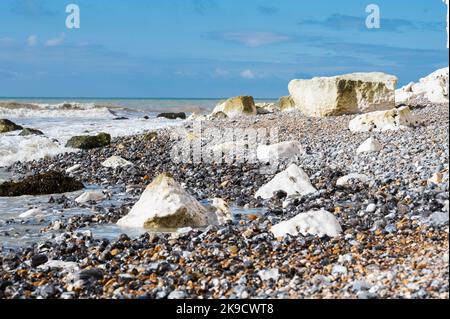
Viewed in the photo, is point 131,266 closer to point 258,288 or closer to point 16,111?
point 258,288

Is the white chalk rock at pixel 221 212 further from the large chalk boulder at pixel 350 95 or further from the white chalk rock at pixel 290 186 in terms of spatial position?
the large chalk boulder at pixel 350 95

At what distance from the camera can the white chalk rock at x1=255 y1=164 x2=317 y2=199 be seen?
379 inches

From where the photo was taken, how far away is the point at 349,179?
396 inches

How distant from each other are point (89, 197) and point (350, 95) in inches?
418

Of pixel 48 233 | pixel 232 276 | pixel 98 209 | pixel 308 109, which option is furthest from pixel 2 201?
pixel 308 109

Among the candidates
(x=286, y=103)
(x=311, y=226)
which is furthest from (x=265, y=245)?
(x=286, y=103)

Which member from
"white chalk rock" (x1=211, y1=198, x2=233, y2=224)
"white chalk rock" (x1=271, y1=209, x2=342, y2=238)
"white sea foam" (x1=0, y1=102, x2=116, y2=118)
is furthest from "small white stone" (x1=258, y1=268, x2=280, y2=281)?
"white sea foam" (x1=0, y1=102, x2=116, y2=118)

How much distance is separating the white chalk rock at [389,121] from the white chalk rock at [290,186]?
485 centimetres

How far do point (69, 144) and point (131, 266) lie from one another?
39.6 feet

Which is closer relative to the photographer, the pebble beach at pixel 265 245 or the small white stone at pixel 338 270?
the pebble beach at pixel 265 245

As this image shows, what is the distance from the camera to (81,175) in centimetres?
1329

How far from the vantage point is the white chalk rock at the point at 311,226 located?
6.93 metres
